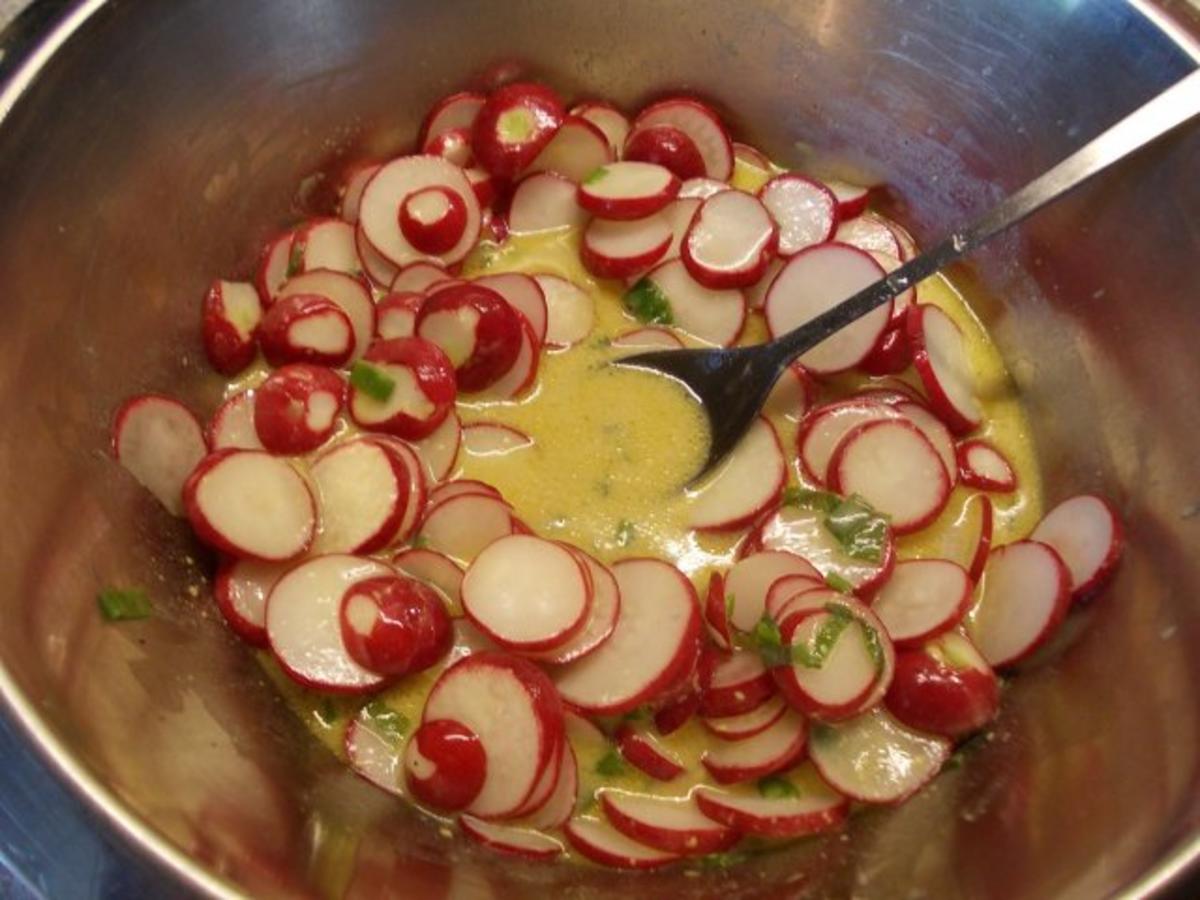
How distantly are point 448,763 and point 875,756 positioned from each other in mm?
682

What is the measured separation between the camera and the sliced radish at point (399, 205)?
2355 millimetres

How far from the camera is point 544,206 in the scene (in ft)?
8.14

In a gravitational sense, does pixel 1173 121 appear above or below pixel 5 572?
above

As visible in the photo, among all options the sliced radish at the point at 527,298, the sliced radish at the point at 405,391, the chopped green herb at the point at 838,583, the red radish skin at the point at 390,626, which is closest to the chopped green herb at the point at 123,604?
the red radish skin at the point at 390,626

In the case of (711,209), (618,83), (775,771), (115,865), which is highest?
(618,83)

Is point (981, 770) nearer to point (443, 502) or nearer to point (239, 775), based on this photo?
point (443, 502)

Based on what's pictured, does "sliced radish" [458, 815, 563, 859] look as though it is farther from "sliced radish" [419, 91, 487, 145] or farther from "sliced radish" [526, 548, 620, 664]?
"sliced radish" [419, 91, 487, 145]

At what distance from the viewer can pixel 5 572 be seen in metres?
1.57

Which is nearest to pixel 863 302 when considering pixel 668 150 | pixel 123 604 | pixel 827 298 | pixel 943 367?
pixel 827 298

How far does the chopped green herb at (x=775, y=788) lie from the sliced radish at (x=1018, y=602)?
0.43m

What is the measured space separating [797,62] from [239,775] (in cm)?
177

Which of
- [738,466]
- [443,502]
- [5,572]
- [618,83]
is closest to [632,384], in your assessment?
[738,466]

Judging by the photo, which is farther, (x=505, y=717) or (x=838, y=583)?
(x=838, y=583)

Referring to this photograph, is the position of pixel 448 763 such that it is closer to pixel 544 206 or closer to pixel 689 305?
pixel 689 305
